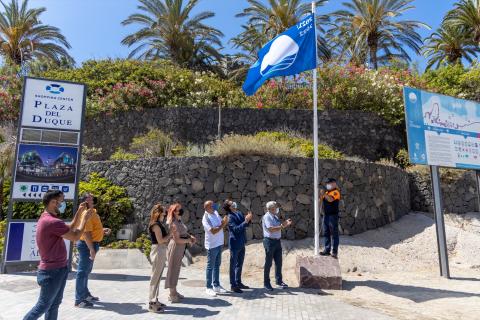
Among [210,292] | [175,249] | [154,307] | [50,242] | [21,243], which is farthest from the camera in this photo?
[21,243]

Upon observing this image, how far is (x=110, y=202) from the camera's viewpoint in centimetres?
1113

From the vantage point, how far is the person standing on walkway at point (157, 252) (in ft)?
19.2

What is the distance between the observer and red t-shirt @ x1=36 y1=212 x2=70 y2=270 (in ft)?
14.0

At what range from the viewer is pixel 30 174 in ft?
28.0

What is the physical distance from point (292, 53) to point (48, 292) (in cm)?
732

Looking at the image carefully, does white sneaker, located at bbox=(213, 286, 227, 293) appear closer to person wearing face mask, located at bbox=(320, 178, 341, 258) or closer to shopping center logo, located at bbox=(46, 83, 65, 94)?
person wearing face mask, located at bbox=(320, 178, 341, 258)

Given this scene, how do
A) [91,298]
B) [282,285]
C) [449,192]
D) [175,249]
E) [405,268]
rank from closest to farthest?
[91,298] < [175,249] < [282,285] < [405,268] < [449,192]

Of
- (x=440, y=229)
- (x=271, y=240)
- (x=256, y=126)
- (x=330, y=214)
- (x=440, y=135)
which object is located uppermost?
(x=256, y=126)

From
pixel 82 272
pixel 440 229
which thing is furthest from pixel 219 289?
pixel 440 229

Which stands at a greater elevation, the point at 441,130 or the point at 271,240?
the point at 441,130

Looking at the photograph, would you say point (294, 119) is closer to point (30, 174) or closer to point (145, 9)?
point (30, 174)

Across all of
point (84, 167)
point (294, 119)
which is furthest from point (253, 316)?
point (294, 119)

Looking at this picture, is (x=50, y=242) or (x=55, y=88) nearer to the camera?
(x=50, y=242)

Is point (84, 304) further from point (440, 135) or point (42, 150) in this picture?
point (440, 135)
